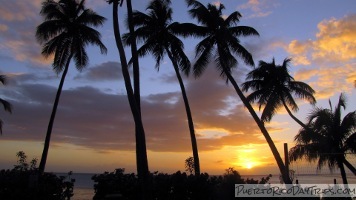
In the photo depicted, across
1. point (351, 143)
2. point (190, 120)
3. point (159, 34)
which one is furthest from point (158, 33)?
point (351, 143)

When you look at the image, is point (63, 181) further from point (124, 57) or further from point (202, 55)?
point (202, 55)

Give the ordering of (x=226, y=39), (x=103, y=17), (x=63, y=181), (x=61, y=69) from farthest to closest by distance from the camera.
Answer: (x=103, y=17)
(x=61, y=69)
(x=226, y=39)
(x=63, y=181)

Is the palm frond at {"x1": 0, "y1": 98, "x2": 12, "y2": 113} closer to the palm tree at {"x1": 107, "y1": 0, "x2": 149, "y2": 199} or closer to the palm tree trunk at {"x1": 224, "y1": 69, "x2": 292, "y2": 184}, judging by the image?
the palm tree at {"x1": 107, "y1": 0, "x2": 149, "y2": 199}

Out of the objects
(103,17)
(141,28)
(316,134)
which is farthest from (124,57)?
(316,134)

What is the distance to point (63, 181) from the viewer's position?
12.6 m

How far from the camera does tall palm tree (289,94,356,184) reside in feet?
88.1

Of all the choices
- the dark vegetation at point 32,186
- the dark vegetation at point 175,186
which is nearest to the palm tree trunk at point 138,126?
the dark vegetation at point 175,186

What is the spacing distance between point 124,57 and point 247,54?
1163 centimetres

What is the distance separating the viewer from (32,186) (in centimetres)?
→ 1116

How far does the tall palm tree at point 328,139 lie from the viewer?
88.1 feet

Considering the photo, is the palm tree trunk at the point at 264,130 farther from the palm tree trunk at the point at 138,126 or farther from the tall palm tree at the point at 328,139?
the palm tree trunk at the point at 138,126

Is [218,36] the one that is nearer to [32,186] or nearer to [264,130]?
[264,130]

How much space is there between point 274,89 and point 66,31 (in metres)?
16.8

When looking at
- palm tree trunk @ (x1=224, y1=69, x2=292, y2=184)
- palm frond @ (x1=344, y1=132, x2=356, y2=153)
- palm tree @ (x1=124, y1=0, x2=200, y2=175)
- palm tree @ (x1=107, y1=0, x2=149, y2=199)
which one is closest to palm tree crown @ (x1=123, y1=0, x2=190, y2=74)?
palm tree @ (x1=124, y1=0, x2=200, y2=175)
